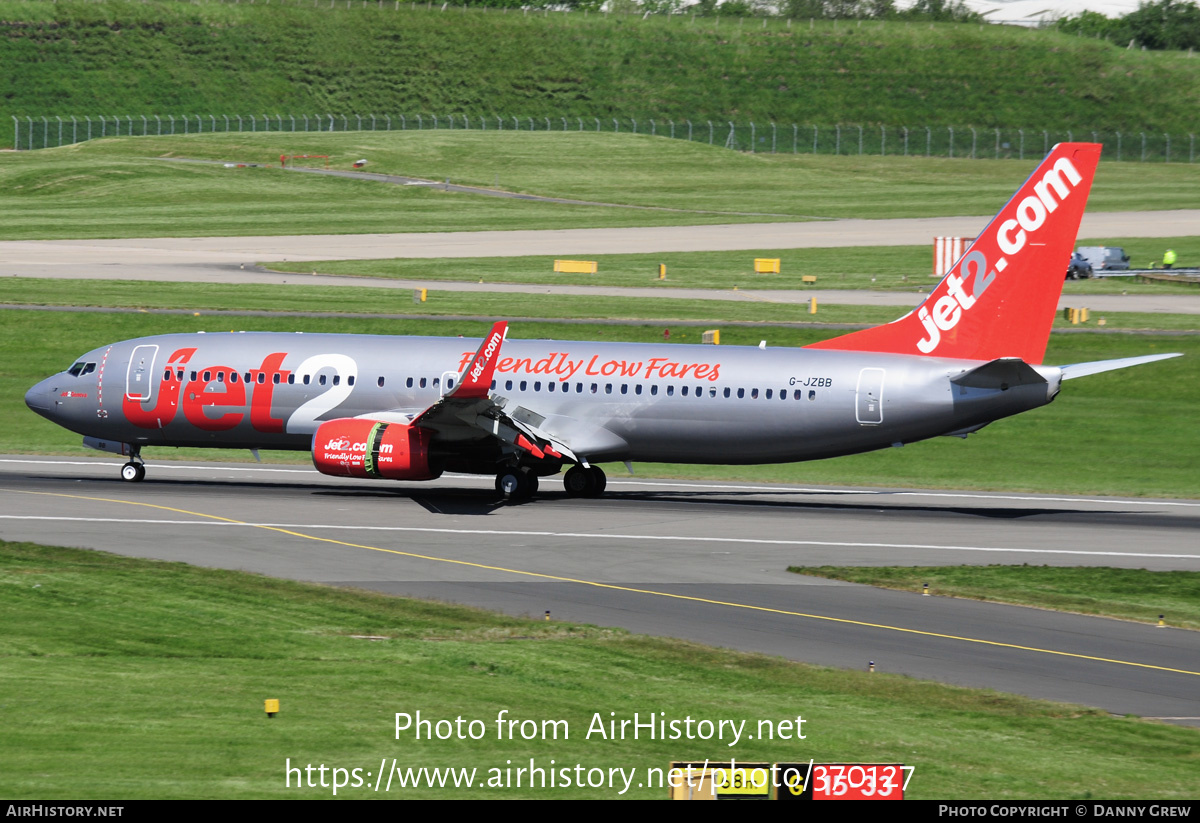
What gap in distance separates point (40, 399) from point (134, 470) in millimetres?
3782

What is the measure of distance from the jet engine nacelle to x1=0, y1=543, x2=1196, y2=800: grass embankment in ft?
37.6

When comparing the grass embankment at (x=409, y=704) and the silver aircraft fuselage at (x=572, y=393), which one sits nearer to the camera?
the grass embankment at (x=409, y=704)

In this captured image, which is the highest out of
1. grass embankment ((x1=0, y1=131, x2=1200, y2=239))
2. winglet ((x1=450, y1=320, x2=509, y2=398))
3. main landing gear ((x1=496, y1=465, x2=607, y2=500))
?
grass embankment ((x1=0, y1=131, x2=1200, y2=239))

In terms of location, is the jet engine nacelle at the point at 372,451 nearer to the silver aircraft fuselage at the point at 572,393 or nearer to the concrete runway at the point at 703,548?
the concrete runway at the point at 703,548

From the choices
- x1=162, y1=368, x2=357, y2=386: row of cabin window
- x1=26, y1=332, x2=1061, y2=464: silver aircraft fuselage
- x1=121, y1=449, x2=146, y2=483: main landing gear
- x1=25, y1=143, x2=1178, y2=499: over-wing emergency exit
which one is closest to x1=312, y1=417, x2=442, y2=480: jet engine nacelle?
x1=25, y1=143, x2=1178, y2=499: over-wing emergency exit

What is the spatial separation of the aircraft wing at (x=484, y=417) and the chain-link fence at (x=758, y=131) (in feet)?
439

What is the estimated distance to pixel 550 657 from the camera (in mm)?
22641

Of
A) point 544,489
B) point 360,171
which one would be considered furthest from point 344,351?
point 360,171

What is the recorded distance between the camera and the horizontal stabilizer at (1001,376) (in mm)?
37312

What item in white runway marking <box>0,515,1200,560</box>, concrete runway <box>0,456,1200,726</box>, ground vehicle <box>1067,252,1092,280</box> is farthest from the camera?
ground vehicle <box>1067,252,1092,280</box>

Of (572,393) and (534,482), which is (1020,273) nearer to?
(572,393)

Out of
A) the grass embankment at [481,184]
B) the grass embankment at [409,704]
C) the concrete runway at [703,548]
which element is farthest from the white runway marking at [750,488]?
the grass embankment at [481,184]

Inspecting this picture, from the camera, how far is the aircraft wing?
3734 cm

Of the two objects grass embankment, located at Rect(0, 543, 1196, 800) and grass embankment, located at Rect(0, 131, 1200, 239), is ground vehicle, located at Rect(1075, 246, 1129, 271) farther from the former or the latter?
grass embankment, located at Rect(0, 543, 1196, 800)
